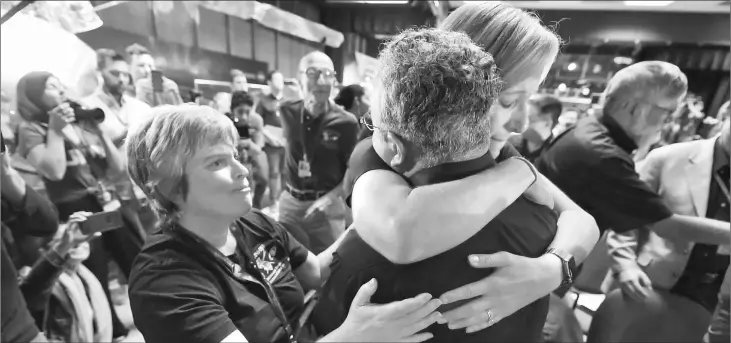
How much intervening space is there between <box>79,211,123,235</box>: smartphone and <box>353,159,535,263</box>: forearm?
1.90 meters

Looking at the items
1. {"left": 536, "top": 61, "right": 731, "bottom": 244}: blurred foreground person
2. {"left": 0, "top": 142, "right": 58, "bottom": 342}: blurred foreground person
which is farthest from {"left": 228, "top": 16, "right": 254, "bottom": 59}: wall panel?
{"left": 536, "top": 61, "right": 731, "bottom": 244}: blurred foreground person

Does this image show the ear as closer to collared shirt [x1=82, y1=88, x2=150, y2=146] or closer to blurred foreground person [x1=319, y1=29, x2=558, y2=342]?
blurred foreground person [x1=319, y1=29, x2=558, y2=342]

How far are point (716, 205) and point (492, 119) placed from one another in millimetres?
1365

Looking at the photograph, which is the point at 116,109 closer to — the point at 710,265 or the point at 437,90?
the point at 437,90

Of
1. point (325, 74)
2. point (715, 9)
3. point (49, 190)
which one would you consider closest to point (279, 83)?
point (325, 74)

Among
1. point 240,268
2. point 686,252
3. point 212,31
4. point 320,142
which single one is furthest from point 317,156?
point 212,31

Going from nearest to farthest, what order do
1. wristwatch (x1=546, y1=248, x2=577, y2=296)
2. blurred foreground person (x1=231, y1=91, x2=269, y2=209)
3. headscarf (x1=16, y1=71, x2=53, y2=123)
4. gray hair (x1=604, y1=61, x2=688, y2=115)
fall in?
wristwatch (x1=546, y1=248, x2=577, y2=296) → gray hair (x1=604, y1=61, x2=688, y2=115) → headscarf (x1=16, y1=71, x2=53, y2=123) → blurred foreground person (x1=231, y1=91, x2=269, y2=209)

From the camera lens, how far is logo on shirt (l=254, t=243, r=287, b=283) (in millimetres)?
Answer: 1108

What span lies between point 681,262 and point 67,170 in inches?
116

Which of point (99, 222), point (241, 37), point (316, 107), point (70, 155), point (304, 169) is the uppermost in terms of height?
point (316, 107)

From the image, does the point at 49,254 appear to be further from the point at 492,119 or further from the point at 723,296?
the point at 723,296

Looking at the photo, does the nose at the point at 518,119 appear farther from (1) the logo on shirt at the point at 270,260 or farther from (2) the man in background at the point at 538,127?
(2) the man in background at the point at 538,127

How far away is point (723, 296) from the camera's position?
1274 millimetres

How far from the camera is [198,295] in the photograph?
0.86 metres
